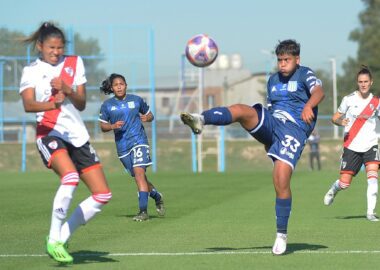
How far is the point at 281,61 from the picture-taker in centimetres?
991

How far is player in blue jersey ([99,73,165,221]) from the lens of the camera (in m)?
14.7

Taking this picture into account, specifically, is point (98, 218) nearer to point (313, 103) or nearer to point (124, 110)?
point (124, 110)

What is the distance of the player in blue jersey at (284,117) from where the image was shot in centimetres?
949

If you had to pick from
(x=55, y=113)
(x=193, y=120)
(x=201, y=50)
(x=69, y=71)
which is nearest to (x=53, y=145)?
(x=55, y=113)

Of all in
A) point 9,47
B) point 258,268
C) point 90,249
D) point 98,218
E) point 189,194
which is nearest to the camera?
point 258,268

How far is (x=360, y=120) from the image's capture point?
1414 centimetres

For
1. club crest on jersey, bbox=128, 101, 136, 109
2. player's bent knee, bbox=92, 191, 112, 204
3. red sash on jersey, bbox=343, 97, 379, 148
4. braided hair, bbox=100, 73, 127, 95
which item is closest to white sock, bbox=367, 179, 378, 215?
red sash on jersey, bbox=343, 97, 379, 148

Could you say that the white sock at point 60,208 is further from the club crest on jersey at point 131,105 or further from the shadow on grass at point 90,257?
the club crest on jersey at point 131,105

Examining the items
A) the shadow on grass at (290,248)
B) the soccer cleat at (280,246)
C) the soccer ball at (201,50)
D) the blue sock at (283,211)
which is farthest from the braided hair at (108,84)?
the soccer ball at (201,50)

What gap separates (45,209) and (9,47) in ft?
75.9

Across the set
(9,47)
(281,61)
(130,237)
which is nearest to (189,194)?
(130,237)

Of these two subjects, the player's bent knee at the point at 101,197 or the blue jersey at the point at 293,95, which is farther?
the blue jersey at the point at 293,95

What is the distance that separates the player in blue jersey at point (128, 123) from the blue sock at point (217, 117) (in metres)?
5.50

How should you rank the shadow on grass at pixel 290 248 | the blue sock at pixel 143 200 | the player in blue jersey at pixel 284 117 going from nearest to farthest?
the player in blue jersey at pixel 284 117 → the shadow on grass at pixel 290 248 → the blue sock at pixel 143 200
